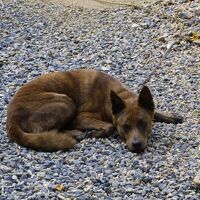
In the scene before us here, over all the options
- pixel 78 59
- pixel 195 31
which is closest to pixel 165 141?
pixel 78 59

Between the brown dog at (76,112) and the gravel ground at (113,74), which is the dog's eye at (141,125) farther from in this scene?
the gravel ground at (113,74)

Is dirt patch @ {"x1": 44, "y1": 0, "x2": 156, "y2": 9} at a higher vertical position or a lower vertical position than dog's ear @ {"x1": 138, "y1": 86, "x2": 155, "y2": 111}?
lower

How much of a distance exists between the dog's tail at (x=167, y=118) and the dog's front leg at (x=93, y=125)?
0.64 m

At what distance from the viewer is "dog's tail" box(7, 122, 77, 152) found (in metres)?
6.60

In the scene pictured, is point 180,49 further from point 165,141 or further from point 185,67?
point 165,141

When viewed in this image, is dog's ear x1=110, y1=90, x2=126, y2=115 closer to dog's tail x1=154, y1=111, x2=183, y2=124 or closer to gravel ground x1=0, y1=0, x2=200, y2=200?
gravel ground x1=0, y1=0, x2=200, y2=200

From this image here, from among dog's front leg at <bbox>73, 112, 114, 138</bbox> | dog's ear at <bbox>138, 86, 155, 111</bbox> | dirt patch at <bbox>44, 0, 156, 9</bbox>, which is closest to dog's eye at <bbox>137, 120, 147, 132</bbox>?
dog's ear at <bbox>138, 86, 155, 111</bbox>

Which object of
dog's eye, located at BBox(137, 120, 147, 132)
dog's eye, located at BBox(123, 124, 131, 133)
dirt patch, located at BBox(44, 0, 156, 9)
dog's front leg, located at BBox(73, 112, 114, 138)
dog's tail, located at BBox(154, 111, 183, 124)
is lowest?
dirt patch, located at BBox(44, 0, 156, 9)

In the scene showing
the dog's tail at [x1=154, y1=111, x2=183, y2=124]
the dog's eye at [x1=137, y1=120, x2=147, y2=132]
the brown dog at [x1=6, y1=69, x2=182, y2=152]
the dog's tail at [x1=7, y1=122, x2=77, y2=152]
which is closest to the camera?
the dog's tail at [x1=7, y1=122, x2=77, y2=152]

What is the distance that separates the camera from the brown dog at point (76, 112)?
22.0 ft

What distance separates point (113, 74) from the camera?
9.51 metres

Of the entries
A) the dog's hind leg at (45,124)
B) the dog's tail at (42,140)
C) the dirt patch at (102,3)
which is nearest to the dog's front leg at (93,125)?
the dog's hind leg at (45,124)

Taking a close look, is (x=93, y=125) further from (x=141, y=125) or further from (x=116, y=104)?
(x=141, y=125)

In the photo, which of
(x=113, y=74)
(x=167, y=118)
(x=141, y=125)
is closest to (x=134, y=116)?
(x=141, y=125)
